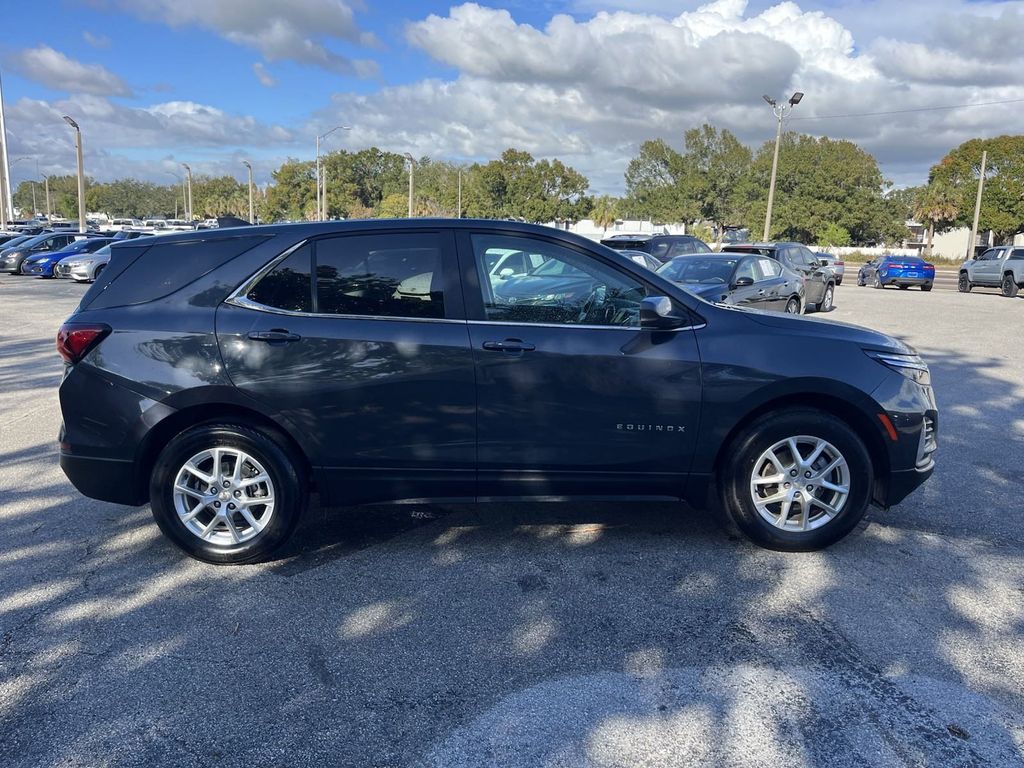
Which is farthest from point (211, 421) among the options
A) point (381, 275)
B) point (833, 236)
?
point (833, 236)

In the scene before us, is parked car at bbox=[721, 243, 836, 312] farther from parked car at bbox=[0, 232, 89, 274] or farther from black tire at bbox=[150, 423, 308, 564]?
parked car at bbox=[0, 232, 89, 274]

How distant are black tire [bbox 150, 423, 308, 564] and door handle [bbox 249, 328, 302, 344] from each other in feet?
1.56

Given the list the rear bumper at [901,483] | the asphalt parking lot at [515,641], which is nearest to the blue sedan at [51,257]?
the asphalt parking lot at [515,641]

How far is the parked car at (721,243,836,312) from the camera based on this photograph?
58.4 ft

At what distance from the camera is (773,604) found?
3.83 metres

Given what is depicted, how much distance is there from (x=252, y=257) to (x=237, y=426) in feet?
2.97

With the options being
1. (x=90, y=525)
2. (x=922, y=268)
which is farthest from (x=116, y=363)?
(x=922, y=268)

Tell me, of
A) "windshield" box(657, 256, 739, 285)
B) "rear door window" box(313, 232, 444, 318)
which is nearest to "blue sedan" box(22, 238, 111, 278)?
"windshield" box(657, 256, 739, 285)

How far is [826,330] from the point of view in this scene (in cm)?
443

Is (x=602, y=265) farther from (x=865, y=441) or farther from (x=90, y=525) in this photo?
(x=90, y=525)

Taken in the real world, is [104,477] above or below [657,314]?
below

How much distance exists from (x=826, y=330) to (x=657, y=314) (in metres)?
1.09

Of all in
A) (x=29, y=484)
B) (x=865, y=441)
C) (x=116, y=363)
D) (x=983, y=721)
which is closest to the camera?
(x=983, y=721)

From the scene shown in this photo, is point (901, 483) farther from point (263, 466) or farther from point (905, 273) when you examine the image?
point (905, 273)
